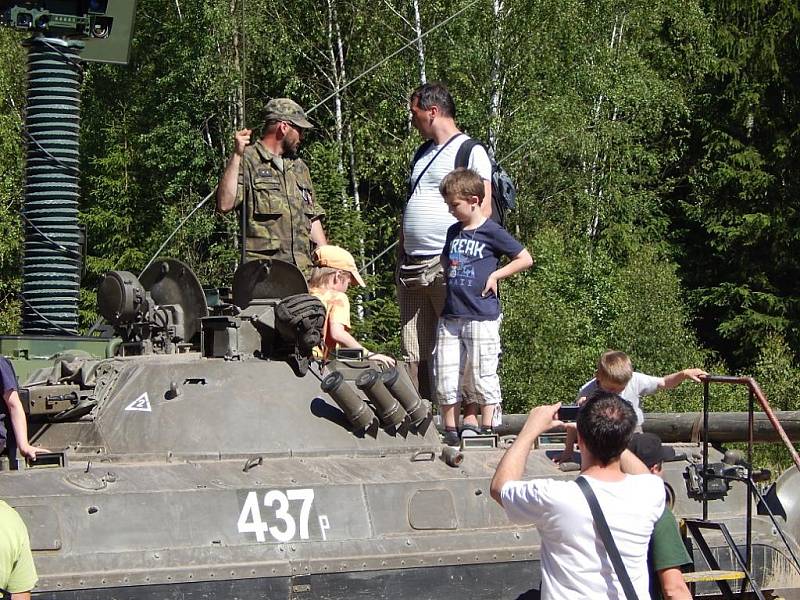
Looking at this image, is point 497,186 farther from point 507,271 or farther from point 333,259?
point 333,259

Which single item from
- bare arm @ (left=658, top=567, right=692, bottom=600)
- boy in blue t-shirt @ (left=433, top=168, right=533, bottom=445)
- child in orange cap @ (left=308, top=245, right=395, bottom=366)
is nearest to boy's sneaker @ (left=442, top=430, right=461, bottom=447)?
boy in blue t-shirt @ (left=433, top=168, right=533, bottom=445)

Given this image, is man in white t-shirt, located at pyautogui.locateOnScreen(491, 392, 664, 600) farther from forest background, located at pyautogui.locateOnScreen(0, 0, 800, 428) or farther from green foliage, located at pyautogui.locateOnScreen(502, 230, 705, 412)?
green foliage, located at pyautogui.locateOnScreen(502, 230, 705, 412)

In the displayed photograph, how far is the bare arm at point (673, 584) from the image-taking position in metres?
6.50

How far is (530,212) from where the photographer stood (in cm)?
A: 2778

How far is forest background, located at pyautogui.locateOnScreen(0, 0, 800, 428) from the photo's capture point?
82.7 ft

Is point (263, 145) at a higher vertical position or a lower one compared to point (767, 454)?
higher

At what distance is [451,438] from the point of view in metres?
9.80

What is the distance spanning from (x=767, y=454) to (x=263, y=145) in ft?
38.0

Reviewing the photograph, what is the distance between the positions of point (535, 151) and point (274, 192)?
1549 cm

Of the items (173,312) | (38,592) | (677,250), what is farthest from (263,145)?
(677,250)

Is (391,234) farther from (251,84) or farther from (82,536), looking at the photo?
(82,536)

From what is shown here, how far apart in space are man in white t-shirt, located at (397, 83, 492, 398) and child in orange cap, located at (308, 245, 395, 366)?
16.1 inches

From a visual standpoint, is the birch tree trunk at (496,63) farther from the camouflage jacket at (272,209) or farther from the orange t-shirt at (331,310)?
the orange t-shirt at (331,310)

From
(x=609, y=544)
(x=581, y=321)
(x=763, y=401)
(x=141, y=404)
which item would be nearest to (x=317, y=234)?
(x=141, y=404)
